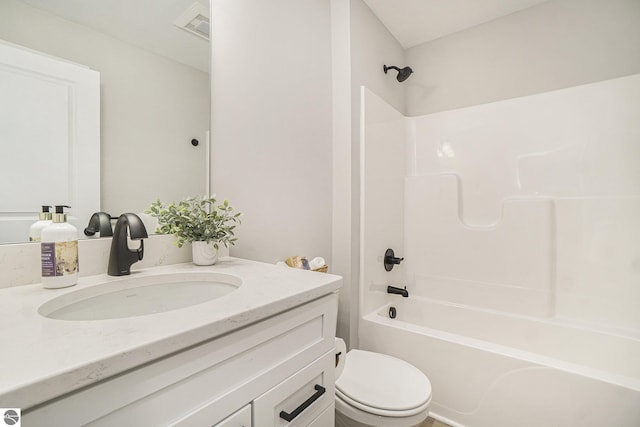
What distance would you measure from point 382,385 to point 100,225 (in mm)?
1249

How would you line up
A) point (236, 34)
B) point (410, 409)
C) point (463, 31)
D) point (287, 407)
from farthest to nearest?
point (463, 31) → point (236, 34) → point (410, 409) → point (287, 407)

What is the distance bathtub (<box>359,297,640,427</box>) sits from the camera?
1.14 meters

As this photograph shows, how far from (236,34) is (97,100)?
2.33 ft

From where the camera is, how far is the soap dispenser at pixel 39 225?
0.76 meters

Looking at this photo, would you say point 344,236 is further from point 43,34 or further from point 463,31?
point 463,31

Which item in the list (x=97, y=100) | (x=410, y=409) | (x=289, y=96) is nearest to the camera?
(x=97, y=100)

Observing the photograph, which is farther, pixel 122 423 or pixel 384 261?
pixel 384 261

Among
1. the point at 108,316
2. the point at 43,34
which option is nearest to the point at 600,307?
the point at 108,316

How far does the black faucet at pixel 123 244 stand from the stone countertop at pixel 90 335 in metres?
0.06

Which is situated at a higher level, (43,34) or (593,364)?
(43,34)

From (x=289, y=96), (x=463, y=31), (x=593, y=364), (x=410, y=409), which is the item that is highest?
(x=463, y=31)

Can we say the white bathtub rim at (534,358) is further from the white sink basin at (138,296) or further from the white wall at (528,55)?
the white wall at (528,55)

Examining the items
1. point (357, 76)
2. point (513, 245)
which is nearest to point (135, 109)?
point (357, 76)

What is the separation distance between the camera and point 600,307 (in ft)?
5.22
